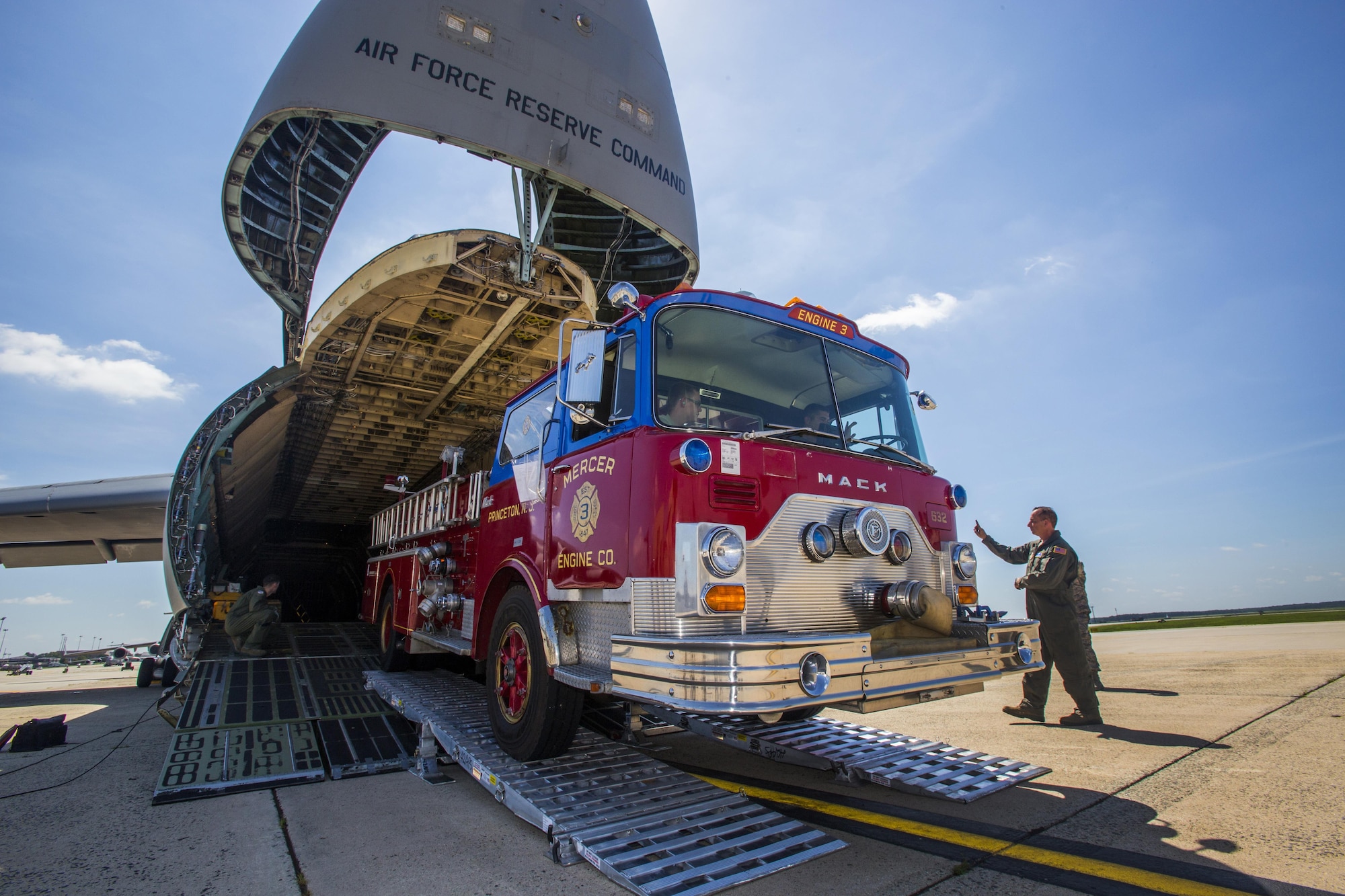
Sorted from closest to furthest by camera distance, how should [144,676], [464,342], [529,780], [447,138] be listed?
[529,780] → [464,342] → [447,138] → [144,676]

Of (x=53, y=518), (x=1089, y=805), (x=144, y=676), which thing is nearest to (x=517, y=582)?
(x=1089, y=805)

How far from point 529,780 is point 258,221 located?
39.4ft

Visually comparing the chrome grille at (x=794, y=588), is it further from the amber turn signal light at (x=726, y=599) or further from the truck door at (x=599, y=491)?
the truck door at (x=599, y=491)

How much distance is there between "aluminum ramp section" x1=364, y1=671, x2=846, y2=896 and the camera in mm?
2473

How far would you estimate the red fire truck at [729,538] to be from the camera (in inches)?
106

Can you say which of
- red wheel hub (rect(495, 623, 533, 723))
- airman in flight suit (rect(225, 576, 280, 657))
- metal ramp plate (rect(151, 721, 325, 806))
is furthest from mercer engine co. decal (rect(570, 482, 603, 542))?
airman in flight suit (rect(225, 576, 280, 657))

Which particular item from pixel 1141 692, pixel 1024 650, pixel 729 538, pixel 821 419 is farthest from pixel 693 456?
pixel 1141 692

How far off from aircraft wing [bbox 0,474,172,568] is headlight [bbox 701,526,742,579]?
12842mm

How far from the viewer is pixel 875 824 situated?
311 cm

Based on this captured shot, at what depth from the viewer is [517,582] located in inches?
171

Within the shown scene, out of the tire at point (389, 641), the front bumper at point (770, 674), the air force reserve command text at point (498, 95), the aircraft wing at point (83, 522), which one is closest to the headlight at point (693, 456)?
the front bumper at point (770, 674)

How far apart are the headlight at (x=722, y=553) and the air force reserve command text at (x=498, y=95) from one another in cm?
937

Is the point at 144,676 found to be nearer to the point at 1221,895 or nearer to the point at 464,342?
the point at 464,342

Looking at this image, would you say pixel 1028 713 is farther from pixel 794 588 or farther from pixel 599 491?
pixel 599 491
